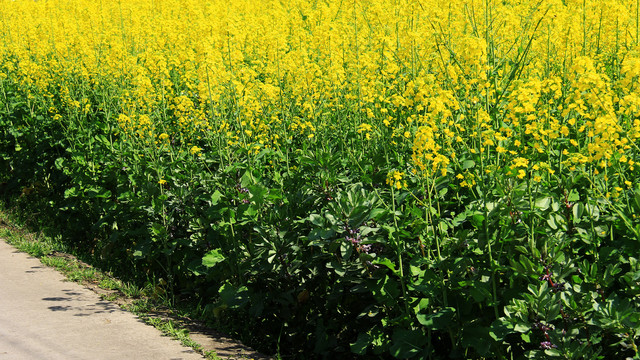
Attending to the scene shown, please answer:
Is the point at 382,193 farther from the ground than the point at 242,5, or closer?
closer

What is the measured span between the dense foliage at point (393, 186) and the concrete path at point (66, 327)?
1.60 ft

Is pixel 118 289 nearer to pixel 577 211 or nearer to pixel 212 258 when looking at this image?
pixel 212 258

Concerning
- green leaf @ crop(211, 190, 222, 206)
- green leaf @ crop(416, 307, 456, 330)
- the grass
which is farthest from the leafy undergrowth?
green leaf @ crop(416, 307, 456, 330)

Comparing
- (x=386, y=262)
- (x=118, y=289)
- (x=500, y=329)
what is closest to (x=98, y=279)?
(x=118, y=289)

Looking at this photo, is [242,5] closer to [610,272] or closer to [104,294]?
[104,294]

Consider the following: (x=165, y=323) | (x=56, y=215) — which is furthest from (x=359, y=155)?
(x=56, y=215)

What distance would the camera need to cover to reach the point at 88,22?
8281 mm

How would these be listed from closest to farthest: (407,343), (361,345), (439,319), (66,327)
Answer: (439,319), (407,343), (361,345), (66,327)

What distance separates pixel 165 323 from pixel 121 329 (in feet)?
0.89

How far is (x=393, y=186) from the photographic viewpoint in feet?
11.0

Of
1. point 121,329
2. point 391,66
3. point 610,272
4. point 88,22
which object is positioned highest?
point 88,22

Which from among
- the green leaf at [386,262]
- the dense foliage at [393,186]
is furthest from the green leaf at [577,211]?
the green leaf at [386,262]

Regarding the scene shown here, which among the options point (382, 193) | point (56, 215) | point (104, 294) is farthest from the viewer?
point (56, 215)

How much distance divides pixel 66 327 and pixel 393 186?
2.30 meters
